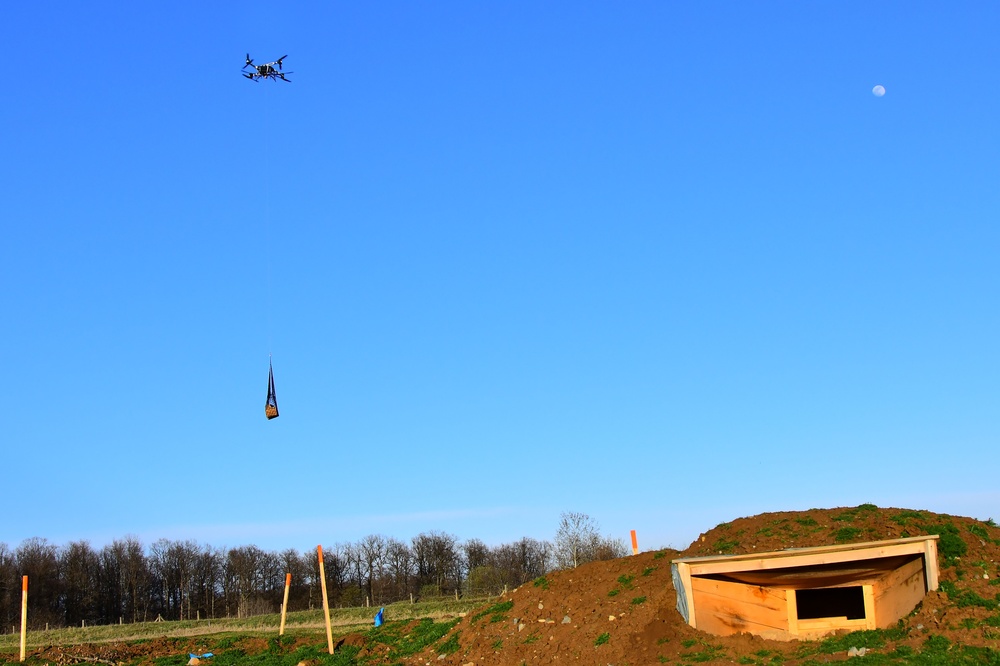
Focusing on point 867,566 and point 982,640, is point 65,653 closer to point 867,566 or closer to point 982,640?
point 867,566

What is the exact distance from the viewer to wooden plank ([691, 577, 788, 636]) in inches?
688

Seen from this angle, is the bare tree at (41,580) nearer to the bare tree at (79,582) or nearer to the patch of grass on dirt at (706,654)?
the bare tree at (79,582)

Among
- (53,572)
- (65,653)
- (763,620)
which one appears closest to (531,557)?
(53,572)

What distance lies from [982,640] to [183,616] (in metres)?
95.8

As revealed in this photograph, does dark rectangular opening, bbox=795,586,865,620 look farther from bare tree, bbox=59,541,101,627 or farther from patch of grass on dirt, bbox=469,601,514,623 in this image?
bare tree, bbox=59,541,101,627

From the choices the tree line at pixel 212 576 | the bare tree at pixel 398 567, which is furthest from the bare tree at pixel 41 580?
the bare tree at pixel 398 567

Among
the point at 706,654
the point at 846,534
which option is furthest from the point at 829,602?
the point at 706,654

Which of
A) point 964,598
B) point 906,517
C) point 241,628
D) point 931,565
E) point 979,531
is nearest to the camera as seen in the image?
point 964,598

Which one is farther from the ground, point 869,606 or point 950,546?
point 950,546

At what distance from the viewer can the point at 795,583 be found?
17453 mm

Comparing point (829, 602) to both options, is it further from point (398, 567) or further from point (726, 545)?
point (398, 567)

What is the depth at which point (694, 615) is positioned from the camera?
57.5 feet

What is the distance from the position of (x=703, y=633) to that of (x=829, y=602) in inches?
180

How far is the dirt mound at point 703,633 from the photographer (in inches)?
606
